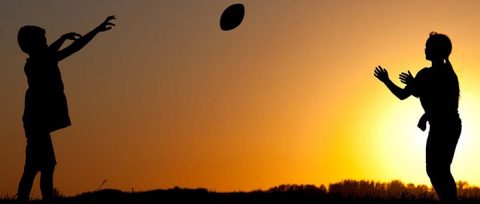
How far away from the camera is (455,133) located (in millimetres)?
10789

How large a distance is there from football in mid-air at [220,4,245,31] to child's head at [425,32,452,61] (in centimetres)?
594

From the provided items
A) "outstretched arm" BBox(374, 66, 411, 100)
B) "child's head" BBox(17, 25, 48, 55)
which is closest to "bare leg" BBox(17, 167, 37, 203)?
"child's head" BBox(17, 25, 48, 55)

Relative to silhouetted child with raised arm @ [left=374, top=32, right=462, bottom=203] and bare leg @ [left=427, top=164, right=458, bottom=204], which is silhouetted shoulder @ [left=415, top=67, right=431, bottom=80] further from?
bare leg @ [left=427, top=164, right=458, bottom=204]

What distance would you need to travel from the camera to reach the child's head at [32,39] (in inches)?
442

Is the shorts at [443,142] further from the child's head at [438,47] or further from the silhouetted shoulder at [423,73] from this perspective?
the child's head at [438,47]

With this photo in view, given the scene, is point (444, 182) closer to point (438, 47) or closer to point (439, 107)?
point (439, 107)

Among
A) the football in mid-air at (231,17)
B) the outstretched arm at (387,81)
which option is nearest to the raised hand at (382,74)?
the outstretched arm at (387,81)

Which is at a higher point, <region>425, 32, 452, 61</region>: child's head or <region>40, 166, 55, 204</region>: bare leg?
<region>425, 32, 452, 61</region>: child's head

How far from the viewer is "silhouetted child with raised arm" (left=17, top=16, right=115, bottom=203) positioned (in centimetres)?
1117

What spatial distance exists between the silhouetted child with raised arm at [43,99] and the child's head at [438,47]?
13.9 feet

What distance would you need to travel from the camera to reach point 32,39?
1123 cm

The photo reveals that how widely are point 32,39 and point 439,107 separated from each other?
5463 mm

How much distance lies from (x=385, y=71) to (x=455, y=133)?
1.24 metres

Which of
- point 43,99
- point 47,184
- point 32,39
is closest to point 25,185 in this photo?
point 47,184
